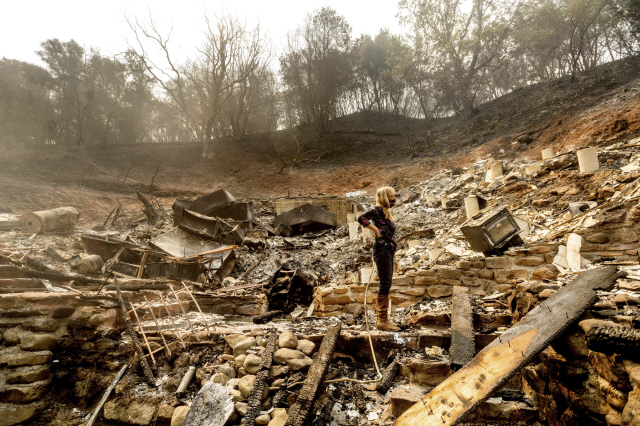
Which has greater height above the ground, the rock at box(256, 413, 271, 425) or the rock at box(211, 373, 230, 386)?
the rock at box(211, 373, 230, 386)

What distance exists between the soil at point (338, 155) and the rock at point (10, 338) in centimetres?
984

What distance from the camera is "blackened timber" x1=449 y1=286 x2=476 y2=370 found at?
2.38 metres

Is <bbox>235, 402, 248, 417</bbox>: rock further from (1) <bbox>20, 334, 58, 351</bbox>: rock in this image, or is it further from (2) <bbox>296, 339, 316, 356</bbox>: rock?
(1) <bbox>20, 334, 58, 351</bbox>: rock

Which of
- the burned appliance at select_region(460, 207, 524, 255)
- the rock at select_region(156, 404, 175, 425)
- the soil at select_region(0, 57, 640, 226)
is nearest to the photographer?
the rock at select_region(156, 404, 175, 425)

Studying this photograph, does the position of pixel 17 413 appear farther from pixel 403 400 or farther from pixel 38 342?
pixel 403 400

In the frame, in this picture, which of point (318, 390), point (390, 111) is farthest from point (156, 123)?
point (318, 390)

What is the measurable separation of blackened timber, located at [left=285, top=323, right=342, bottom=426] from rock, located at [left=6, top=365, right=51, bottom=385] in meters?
2.92

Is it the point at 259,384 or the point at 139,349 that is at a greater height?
the point at 139,349

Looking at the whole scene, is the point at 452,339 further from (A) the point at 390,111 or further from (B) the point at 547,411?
(A) the point at 390,111

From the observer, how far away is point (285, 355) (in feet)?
9.38

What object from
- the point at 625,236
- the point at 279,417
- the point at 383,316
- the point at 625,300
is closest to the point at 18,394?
the point at 279,417

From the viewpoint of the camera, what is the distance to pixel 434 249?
18.3 ft

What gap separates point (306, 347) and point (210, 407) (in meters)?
0.98

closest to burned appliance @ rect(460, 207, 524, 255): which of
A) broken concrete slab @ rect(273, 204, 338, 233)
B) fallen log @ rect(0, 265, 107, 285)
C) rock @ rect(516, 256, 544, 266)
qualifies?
rock @ rect(516, 256, 544, 266)
